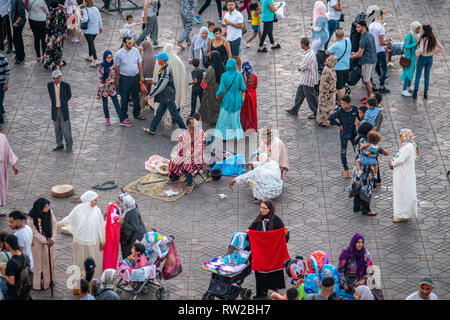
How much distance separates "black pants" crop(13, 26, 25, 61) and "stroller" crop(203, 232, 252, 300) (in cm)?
952

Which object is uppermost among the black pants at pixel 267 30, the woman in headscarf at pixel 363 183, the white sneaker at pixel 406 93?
the woman in headscarf at pixel 363 183

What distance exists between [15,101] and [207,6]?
637cm

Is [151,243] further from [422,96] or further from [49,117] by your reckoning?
[422,96]

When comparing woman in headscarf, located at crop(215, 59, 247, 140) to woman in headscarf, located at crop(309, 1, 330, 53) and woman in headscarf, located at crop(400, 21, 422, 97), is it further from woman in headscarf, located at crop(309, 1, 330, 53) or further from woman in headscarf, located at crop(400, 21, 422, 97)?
woman in headscarf, located at crop(400, 21, 422, 97)

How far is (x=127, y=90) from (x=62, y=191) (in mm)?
3036

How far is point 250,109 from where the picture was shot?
52.1 ft

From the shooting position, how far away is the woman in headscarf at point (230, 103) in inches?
607

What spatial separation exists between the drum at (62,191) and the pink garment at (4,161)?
2.60ft

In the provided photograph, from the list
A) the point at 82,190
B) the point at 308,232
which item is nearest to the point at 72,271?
the point at 82,190

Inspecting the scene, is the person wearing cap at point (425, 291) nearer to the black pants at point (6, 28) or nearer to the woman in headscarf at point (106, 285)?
the woman in headscarf at point (106, 285)

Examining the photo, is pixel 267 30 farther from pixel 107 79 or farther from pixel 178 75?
pixel 107 79

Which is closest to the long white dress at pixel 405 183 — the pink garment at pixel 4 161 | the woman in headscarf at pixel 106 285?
the woman in headscarf at pixel 106 285

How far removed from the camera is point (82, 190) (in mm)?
14016

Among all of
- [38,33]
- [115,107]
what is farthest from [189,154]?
[38,33]
